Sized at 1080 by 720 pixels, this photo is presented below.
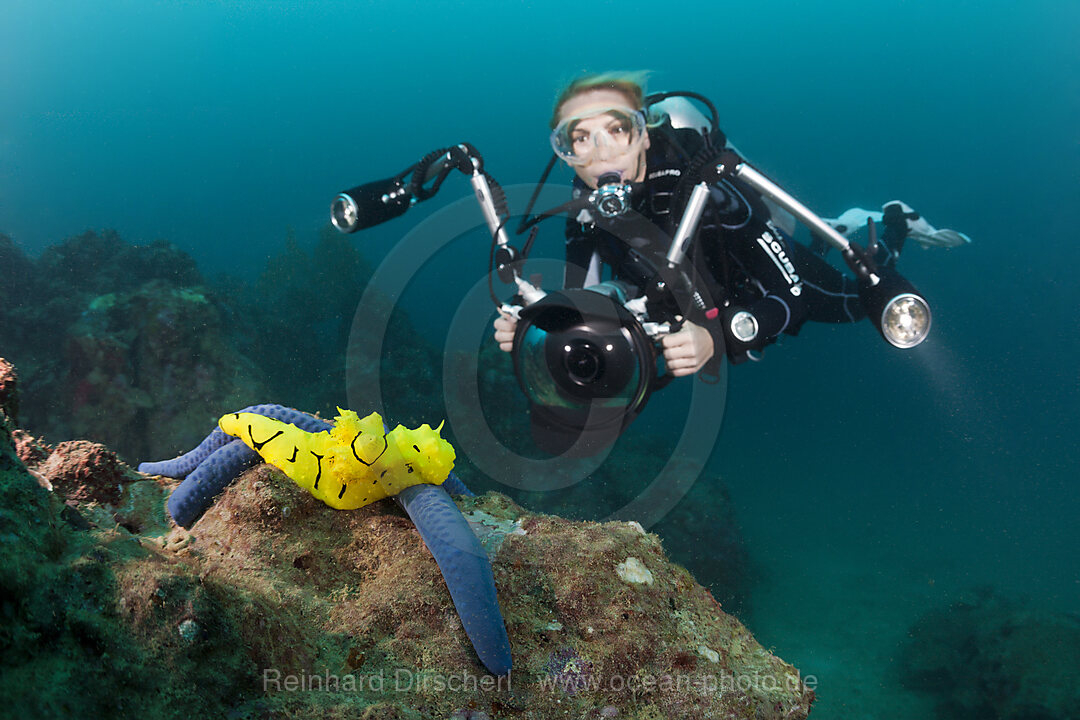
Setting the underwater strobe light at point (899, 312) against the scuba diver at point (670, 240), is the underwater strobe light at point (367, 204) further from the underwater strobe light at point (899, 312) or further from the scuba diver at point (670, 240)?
the underwater strobe light at point (899, 312)

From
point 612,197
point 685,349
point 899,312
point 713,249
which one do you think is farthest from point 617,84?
point 899,312

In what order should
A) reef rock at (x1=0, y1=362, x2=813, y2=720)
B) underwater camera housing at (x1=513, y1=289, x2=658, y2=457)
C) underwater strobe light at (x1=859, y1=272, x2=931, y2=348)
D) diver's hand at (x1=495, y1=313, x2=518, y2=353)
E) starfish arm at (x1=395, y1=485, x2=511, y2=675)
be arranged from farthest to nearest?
diver's hand at (x1=495, y1=313, x2=518, y2=353) < underwater strobe light at (x1=859, y1=272, x2=931, y2=348) < underwater camera housing at (x1=513, y1=289, x2=658, y2=457) < starfish arm at (x1=395, y1=485, x2=511, y2=675) < reef rock at (x1=0, y1=362, x2=813, y2=720)

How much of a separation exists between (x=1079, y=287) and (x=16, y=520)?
44.9 meters

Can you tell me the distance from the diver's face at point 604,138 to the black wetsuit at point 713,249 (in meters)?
0.15

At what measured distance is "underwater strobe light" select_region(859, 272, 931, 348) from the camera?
303 cm

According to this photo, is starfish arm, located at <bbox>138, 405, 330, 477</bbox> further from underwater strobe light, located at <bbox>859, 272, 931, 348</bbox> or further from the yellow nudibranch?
underwater strobe light, located at <bbox>859, 272, 931, 348</bbox>

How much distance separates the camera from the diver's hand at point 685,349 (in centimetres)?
309

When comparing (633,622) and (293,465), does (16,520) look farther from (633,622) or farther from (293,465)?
(633,622)

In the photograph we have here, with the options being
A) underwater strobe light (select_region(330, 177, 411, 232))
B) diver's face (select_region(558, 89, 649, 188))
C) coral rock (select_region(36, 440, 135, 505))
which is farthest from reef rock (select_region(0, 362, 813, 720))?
diver's face (select_region(558, 89, 649, 188))

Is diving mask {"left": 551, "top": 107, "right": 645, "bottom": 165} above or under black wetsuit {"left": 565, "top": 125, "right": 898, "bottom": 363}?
above

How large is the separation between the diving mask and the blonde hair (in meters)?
0.20

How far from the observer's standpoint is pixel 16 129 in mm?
32469

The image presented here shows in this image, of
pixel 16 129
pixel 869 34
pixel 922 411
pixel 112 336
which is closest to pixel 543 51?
pixel 869 34

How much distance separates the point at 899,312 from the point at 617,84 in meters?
2.72
